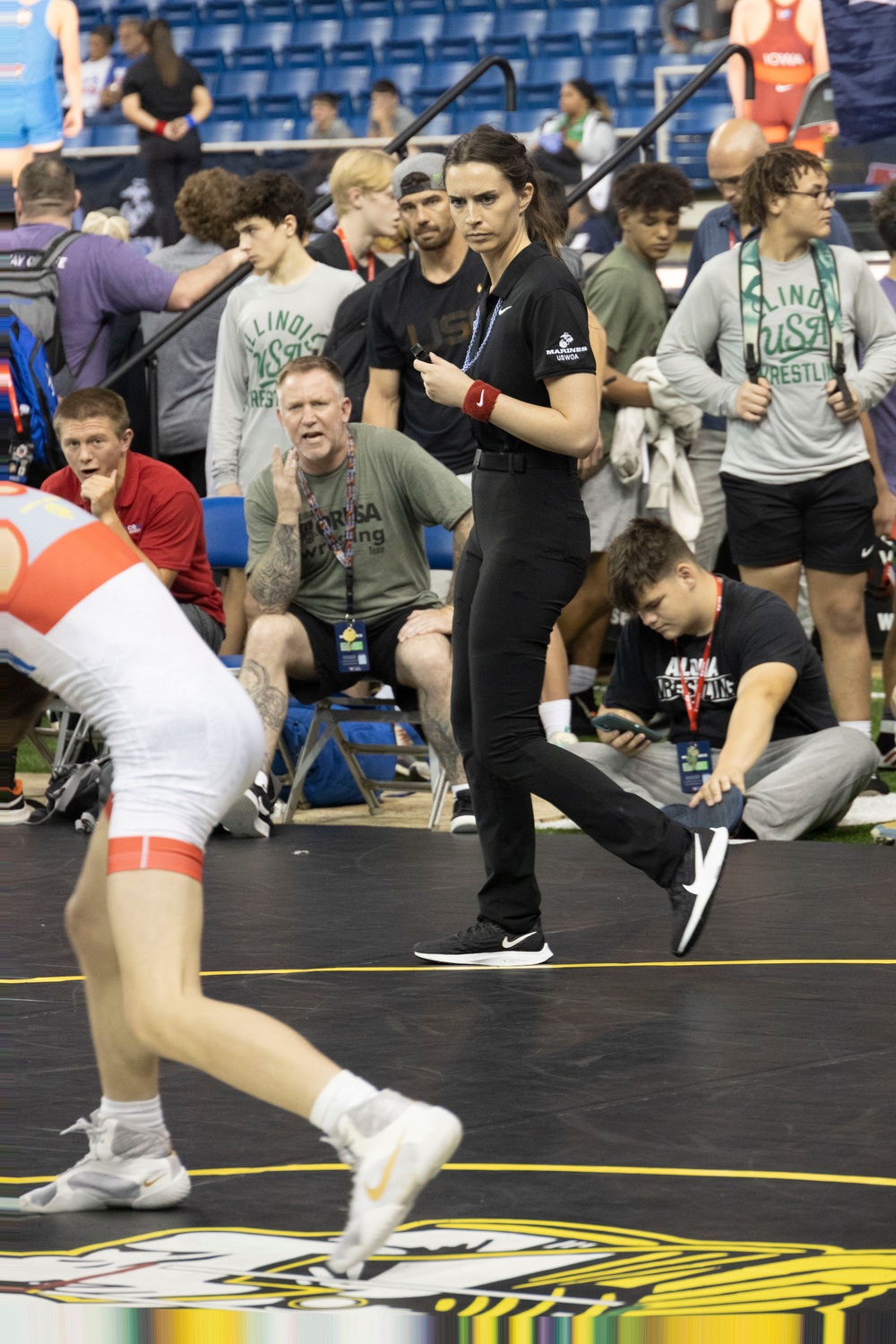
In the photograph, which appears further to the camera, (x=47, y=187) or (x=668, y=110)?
(x=668, y=110)

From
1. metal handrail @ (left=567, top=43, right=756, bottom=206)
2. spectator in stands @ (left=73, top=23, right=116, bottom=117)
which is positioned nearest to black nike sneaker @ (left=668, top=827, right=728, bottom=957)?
metal handrail @ (left=567, top=43, right=756, bottom=206)

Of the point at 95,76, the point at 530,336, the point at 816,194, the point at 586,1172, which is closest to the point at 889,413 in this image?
the point at 816,194

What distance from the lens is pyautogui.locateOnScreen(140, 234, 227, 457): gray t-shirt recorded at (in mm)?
8758

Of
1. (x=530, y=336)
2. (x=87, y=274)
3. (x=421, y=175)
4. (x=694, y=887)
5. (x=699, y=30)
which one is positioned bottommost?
(x=694, y=887)

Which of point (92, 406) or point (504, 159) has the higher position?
point (92, 406)

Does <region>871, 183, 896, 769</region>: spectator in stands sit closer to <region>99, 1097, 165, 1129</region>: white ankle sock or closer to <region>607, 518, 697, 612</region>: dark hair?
<region>607, 518, 697, 612</region>: dark hair

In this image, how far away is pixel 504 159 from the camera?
4.28 meters

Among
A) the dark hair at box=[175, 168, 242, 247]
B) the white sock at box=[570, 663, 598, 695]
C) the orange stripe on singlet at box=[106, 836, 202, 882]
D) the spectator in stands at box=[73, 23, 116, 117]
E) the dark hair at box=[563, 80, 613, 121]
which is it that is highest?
the spectator in stands at box=[73, 23, 116, 117]

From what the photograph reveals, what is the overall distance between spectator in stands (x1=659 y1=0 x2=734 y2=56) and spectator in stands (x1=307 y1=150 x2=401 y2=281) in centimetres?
611

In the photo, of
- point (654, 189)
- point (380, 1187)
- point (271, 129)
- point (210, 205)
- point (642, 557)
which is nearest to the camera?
point (380, 1187)

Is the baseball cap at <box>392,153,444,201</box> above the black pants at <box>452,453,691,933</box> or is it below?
above

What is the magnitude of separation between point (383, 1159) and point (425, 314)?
15.8 feet

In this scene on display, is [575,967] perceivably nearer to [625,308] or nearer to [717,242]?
[625,308]

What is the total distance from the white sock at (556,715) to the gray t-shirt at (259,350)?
1.62 meters
